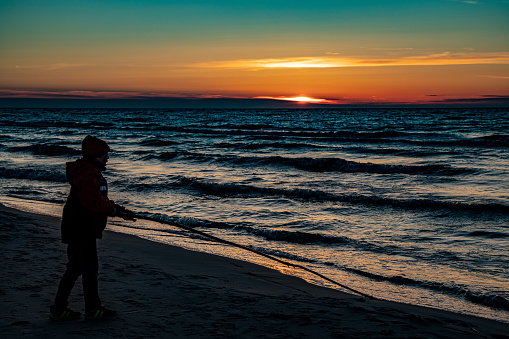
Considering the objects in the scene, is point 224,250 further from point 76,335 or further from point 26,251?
point 76,335

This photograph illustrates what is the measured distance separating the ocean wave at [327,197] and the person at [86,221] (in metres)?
9.67

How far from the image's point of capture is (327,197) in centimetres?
1381

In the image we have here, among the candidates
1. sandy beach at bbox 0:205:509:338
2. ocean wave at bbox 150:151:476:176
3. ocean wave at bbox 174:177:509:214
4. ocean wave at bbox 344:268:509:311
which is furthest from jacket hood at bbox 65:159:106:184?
ocean wave at bbox 150:151:476:176

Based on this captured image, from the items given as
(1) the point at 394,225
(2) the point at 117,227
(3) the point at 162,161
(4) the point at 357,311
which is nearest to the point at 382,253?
(1) the point at 394,225

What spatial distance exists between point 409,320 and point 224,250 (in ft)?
13.4

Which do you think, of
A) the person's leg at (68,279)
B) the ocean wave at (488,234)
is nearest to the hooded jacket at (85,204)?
the person's leg at (68,279)

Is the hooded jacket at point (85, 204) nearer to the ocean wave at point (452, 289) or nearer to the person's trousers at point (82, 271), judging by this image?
the person's trousers at point (82, 271)

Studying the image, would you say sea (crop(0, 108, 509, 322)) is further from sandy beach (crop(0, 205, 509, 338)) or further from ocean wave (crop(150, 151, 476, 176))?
sandy beach (crop(0, 205, 509, 338))

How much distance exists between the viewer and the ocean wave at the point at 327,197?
12.0m

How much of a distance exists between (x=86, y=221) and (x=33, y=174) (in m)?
16.2

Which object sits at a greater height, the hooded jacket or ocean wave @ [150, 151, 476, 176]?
the hooded jacket

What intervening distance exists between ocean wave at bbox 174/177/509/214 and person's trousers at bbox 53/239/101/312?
31.7ft

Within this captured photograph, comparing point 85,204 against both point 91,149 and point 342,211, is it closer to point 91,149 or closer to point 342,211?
point 91,149

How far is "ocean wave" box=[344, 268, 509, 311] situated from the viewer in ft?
18.9
